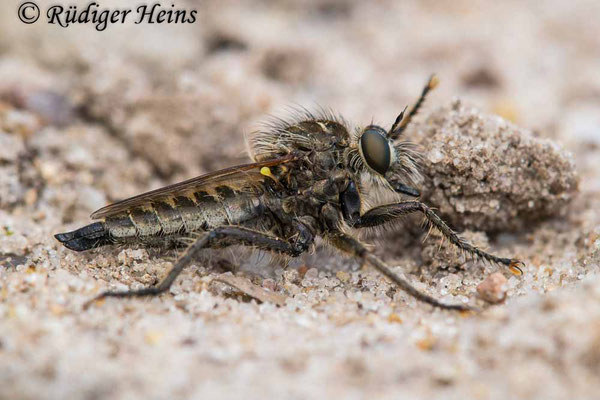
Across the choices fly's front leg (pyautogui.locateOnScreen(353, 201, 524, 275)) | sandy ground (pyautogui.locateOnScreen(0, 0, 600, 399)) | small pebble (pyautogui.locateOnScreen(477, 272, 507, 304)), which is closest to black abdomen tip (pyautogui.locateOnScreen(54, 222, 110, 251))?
sandy ground (pyautogui.locateOnScreen(0, 0, 600, 399))

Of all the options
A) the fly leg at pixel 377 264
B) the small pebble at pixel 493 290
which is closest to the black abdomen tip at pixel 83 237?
the fly leg at pixel 377 264

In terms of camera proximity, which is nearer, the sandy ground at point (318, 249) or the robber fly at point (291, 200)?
the sandy ground at point (318, 249)

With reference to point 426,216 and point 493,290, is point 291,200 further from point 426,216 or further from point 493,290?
point 493,290

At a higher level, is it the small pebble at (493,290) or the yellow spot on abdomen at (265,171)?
the yellow spot on abdomen at (265,171)

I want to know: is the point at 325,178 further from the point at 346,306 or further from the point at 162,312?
the point at 162,312

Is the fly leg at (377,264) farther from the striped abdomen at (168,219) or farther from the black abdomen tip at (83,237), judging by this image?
the black abdomen tip at (83,237)

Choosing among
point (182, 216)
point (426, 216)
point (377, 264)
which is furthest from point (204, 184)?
point (426, 216)
